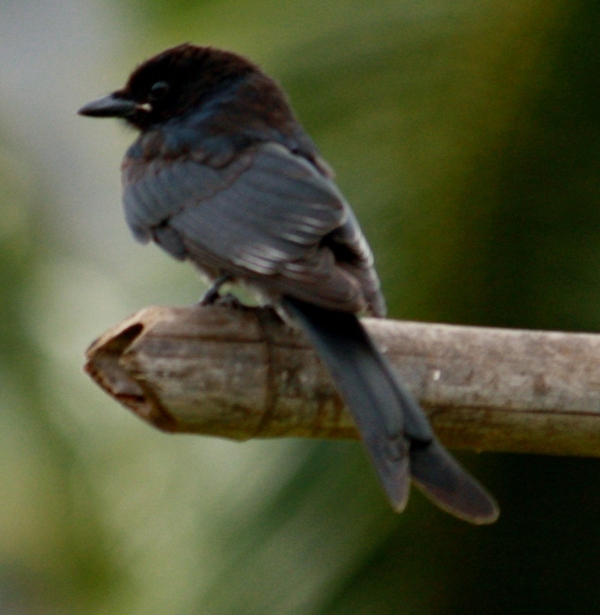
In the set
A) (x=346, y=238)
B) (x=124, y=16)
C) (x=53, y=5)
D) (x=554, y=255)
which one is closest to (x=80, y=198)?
(x=124, y=16)

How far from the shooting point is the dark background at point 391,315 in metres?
4.48

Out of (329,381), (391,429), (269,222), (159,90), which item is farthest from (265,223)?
(159,90)

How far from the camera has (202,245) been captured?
3.47 meters

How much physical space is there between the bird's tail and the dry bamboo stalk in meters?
0.15

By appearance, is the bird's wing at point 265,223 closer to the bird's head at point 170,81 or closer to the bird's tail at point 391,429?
the bird's tail at point 391,429

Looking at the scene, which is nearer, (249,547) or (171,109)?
(171,109)

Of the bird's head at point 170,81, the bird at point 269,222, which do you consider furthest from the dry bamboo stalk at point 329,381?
the bird's head at point 170,81

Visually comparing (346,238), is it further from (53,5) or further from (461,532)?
(53,5)

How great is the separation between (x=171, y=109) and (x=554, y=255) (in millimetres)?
1435

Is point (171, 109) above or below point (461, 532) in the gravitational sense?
above

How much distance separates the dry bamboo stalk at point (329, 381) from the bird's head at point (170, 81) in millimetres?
1345

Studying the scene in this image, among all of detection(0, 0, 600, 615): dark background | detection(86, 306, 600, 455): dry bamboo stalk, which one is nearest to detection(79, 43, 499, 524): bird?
detection(86, 306, 600, 455): dry bamboo stalk

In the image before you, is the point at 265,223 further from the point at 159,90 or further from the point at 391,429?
the point at 159,90

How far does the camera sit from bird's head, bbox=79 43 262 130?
14.1 feet
